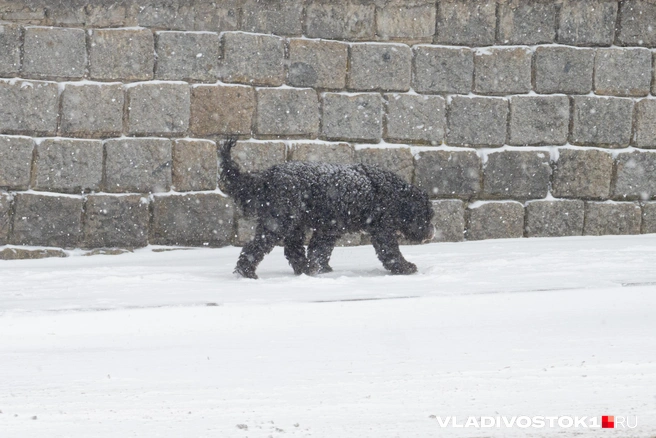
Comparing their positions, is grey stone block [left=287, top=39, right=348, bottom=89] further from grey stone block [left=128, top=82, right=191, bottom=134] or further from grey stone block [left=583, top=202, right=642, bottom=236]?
grey stone block [left=583, top=202, right=642, bottom=236]

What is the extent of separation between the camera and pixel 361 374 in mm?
3504

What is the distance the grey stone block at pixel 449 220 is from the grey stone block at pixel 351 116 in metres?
0.90

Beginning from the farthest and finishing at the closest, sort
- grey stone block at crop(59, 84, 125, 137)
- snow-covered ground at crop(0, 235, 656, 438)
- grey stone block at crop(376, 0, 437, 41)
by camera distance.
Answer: grey stone block at crop(376, 0, 437, 41), grey stone block at crop(59, 84, 125, 137), snow-covered ground at crop(0, 235, 656, 438)

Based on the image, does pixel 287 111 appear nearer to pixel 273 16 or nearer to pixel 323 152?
pixel 323 152

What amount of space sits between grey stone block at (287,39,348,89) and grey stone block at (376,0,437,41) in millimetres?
417

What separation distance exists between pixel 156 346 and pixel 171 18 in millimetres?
4237

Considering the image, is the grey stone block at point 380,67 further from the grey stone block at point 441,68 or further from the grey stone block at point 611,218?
the grey stone block at point 611,218

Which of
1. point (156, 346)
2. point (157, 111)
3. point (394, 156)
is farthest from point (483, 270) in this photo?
point (157, 111)

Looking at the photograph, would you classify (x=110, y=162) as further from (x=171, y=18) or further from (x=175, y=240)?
(x=171, y=18)

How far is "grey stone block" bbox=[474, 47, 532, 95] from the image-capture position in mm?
7848

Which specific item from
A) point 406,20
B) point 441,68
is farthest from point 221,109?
point 441,68

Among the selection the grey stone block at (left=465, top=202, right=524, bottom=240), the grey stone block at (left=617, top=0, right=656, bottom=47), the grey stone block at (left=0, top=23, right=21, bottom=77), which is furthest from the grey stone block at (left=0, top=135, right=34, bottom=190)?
the grey stone block at (left=617, top=0, right=656, bottom=47)

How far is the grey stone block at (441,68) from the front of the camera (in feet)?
25.5

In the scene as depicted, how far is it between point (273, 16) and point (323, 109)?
917 mm
